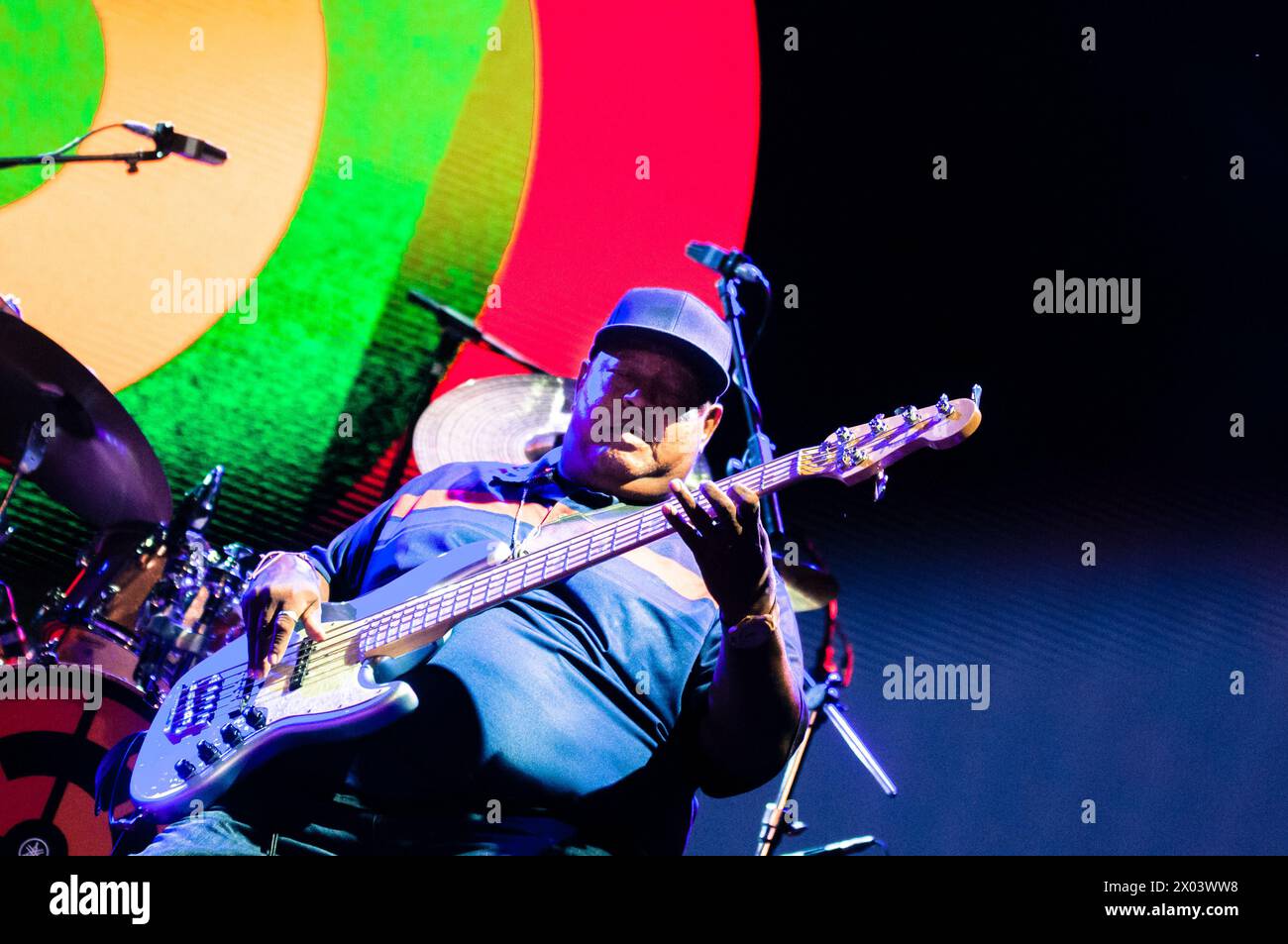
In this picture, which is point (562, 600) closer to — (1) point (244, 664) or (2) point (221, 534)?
(1) point (244, 664)

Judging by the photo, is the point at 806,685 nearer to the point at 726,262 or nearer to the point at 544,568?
the point at 544,568

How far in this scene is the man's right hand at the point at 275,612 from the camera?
8.82ft

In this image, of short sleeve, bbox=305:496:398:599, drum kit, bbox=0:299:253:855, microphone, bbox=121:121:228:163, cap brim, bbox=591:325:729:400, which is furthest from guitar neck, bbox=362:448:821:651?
microphone, bbox=121:121:228:163

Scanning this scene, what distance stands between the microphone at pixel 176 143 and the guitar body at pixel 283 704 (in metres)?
1.27

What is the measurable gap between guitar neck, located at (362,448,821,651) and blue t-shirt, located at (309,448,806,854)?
3.3 inches

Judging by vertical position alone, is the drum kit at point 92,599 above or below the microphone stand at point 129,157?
below

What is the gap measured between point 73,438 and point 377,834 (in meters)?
1.21

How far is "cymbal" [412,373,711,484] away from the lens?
3205 millimetres

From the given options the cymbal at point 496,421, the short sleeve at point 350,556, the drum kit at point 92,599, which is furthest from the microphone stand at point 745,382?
the drum kit at point 92,599

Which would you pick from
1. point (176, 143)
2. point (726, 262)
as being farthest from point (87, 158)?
point (726, 262)

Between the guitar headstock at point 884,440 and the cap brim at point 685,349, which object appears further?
the cap brim at point 685,349

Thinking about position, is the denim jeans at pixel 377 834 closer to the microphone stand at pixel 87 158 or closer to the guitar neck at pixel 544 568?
the guitar neck at pixel 544 568

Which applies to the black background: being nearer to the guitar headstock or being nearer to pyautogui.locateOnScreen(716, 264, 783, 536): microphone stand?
pyautogui.locateOnScreen(716, 264, 783, 536): microphone stand
